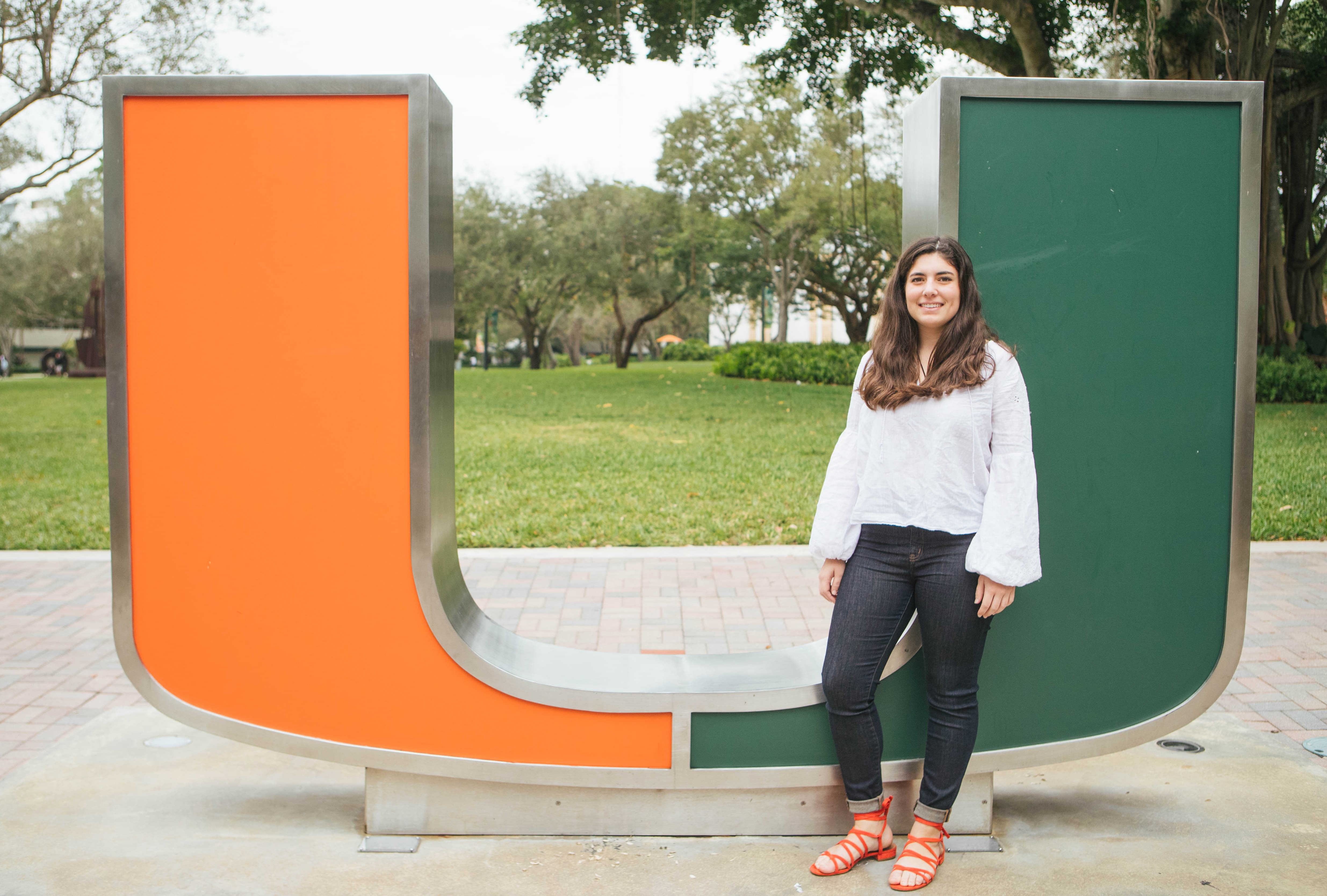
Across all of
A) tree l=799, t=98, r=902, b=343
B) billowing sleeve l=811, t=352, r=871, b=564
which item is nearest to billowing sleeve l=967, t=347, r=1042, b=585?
billowing sleeve l=811, t=352, r=871, b=564

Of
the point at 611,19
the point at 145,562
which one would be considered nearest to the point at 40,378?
the point at 611,19

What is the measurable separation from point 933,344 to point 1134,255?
0.74m

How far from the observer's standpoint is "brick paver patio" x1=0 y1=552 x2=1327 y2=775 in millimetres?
4469

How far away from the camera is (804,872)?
118 inches

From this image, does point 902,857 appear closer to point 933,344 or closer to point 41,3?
point 933,344

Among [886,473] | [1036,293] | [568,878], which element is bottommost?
[568,878]

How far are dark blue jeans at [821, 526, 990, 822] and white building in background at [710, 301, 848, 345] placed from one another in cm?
4899

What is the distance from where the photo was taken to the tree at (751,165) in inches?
1259

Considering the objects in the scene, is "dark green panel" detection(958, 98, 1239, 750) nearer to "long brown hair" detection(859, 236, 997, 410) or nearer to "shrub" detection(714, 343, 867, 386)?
"long brown hair" detection(859, 236, 997, 410)

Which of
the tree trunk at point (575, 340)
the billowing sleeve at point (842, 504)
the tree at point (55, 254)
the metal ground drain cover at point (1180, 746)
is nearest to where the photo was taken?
the billowing sleeve at point (842, 504)

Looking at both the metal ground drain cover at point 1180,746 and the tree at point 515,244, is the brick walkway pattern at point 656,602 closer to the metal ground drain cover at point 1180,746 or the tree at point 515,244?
the metal ground drain cover at point 1180,746

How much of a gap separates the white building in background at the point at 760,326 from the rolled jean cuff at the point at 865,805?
161 ft

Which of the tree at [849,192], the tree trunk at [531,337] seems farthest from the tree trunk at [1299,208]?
the tree trunk at [531,337]

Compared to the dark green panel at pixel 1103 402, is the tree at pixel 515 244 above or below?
above
